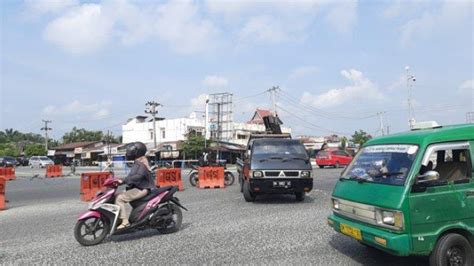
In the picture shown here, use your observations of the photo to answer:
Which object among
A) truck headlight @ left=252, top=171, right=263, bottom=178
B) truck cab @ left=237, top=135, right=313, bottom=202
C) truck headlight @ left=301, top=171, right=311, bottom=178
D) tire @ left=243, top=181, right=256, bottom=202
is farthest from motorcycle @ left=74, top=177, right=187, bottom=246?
truck headlight @ left=301, top=171, right=311, bottom=178

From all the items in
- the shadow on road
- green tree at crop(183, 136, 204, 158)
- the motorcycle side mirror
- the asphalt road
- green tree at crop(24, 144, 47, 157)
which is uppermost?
green tree at crop(24, 144, 47, 157)

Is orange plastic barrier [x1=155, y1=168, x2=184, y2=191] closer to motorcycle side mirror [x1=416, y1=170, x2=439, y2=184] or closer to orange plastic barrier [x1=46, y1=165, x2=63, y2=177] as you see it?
motorcycle side mirror [x1=416, y1=170, x2=439, y2=184]

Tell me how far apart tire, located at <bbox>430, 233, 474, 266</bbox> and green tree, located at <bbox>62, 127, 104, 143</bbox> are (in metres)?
95.0

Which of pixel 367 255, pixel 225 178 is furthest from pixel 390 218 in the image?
pixel 225 178

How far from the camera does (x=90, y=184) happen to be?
50.1 ft

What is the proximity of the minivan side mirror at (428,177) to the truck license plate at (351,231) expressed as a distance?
1.04 meters

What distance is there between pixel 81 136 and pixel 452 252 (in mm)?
99814

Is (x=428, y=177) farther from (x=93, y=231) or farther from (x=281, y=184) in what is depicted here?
(x=281, y=184)

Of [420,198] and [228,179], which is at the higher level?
[420,198]

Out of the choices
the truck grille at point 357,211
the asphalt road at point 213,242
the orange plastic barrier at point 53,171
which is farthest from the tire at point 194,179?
the orange plastic barrier at point 53,171

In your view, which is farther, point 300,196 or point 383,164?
point 300,196

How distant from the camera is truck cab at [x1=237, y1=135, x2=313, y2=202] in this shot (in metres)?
12.1

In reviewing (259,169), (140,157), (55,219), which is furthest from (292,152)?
(55,219)

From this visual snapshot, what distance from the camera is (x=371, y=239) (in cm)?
553
